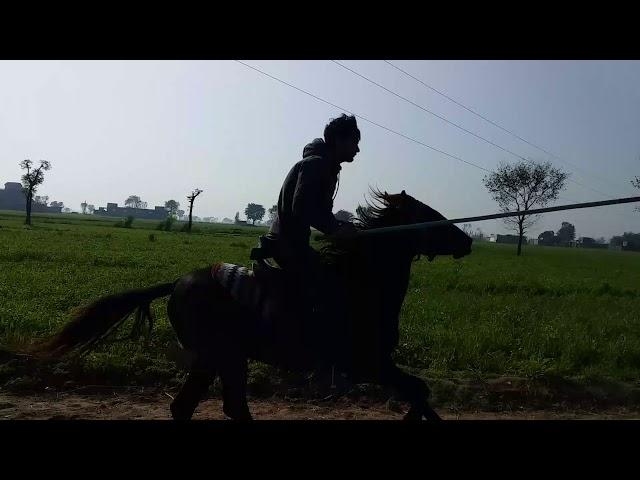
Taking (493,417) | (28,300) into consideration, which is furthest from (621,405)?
(28,300)

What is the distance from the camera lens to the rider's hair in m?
4.05

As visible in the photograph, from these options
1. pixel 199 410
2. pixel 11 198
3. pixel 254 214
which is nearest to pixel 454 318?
pixel 199 410

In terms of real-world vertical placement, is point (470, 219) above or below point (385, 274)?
above

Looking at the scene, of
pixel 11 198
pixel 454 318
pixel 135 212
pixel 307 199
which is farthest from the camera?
pixel 11 198

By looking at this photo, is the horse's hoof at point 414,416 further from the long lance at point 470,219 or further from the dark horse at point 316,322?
the long lance at point 470,219

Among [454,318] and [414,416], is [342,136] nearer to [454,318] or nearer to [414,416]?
[414,416]

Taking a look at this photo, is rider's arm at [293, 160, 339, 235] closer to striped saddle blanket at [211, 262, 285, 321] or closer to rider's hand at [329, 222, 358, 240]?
rider's hand at [329, 222, 358, 240]

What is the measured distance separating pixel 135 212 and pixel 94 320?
57.5 meters

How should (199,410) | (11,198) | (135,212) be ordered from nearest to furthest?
(199,410) < (135,212) < (11,198)

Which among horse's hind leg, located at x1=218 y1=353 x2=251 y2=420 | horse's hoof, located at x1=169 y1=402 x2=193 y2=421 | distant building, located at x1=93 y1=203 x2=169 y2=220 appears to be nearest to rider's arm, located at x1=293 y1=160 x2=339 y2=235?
horse's hind leg, located at x1=218 y1=353 x2=251 y2=420

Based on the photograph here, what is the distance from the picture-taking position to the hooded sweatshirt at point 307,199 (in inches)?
150

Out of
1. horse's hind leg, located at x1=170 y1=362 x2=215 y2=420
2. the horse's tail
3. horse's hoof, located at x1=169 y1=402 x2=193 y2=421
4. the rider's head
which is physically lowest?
horse's hoof, located at x1=169 y1=402 x2=193 y2=421

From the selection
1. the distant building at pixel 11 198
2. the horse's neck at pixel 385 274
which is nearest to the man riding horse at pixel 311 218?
the horse's neck at pixel 385 274

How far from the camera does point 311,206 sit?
3.81 meters
